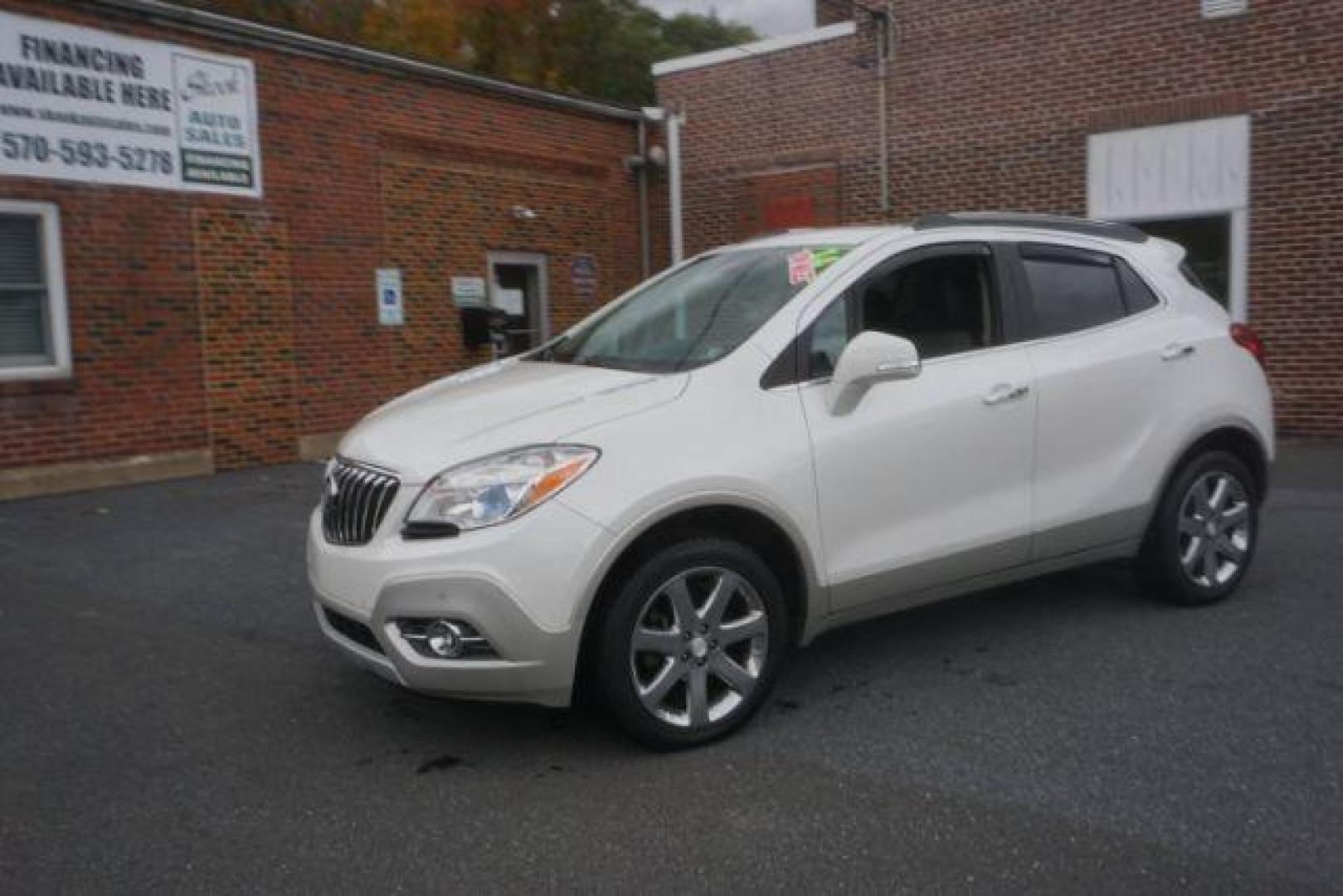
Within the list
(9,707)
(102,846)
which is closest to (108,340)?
(9,707)

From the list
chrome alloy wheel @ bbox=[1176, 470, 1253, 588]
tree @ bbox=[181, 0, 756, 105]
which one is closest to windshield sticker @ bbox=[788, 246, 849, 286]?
chrome alloy wheel @ bbox=[1176, 470, 1253, 588]

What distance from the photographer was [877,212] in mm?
13789

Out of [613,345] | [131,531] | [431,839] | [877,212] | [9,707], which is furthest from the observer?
[877,212]

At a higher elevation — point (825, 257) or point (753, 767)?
point (825, 257)

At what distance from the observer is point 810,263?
170 inches

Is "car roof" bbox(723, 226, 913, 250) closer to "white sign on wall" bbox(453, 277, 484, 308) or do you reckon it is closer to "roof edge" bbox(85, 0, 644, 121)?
"roof edge" bbox(85, 0, 644, 121)

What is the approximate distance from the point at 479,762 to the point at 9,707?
1976 mm

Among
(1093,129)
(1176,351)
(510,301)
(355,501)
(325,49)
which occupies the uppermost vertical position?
(325,49)

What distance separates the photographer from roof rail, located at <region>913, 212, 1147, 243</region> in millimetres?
4633

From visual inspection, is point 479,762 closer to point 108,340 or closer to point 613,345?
point 613,345

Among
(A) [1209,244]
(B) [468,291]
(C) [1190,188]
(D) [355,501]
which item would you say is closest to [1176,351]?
(D) [355,501]

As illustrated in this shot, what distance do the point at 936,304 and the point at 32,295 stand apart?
8091mm

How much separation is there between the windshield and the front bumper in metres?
0.91

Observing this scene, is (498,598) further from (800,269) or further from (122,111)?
(122,111)
